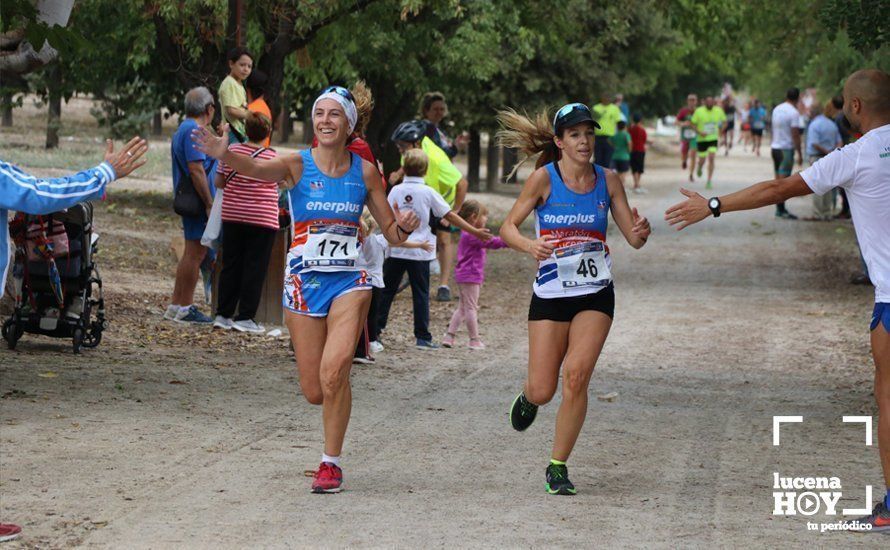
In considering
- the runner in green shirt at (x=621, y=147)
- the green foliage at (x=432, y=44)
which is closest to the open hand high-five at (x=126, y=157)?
the green foliage at (x=432, y=44)

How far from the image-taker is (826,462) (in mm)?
8531

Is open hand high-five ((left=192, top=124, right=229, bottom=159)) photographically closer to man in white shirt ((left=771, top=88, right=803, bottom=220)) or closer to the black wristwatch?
the black wristwatch

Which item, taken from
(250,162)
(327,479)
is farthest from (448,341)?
(250,162)

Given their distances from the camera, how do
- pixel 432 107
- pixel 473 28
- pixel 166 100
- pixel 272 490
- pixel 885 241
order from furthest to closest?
pixel 166 100, pixel 473 28, pixel 432 107, pixel 272 490, pixel 885 241

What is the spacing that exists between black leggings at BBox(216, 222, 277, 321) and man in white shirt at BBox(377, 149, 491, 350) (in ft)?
3.49

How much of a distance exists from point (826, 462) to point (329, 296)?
3.07 metres

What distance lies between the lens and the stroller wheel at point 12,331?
11383mm

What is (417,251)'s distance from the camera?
12.7 meters

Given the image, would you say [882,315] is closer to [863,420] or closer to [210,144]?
[863,420]

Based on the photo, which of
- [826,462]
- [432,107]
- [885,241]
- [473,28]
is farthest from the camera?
[473,28]

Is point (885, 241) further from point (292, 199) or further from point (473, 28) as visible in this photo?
point (473, 28)

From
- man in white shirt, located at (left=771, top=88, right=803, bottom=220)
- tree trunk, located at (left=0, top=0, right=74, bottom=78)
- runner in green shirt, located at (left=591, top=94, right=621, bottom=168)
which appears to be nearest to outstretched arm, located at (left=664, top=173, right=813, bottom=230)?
tree trunk, located at (left=0, top=0, right=74, bottom=78)

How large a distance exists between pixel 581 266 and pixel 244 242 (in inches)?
222

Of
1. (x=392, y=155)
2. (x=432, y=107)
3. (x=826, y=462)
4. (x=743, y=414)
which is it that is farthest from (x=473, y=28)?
(x=826, y=462)
